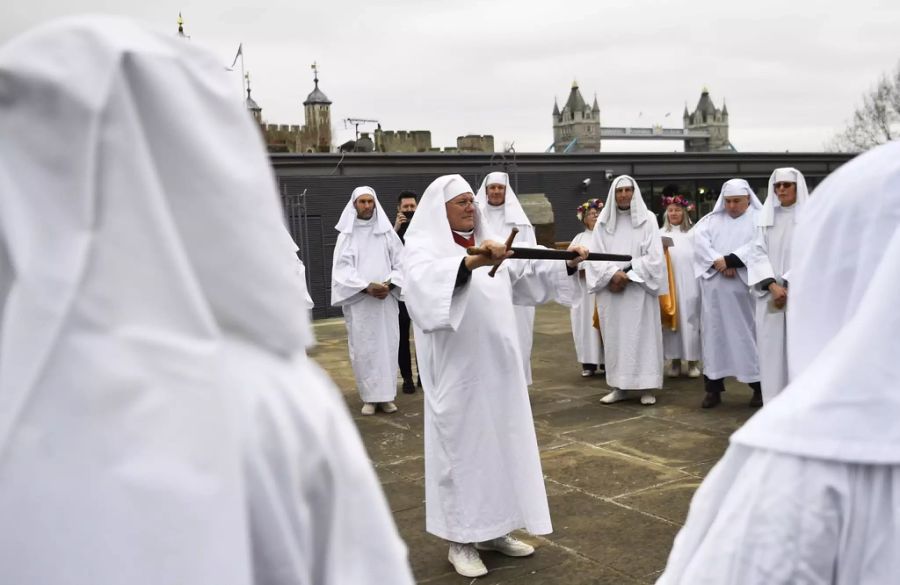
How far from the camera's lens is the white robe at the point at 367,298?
360 inches

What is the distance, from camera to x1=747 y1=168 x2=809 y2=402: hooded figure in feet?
25.8

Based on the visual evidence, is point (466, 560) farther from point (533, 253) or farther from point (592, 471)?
point (592, 471)

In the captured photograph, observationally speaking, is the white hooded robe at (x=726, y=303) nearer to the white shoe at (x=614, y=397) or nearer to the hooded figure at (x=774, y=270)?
the hooded figure at (x=774, y=270)

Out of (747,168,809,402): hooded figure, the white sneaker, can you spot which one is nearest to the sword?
(747,168,809,402): hooded figure

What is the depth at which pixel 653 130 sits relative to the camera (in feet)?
184

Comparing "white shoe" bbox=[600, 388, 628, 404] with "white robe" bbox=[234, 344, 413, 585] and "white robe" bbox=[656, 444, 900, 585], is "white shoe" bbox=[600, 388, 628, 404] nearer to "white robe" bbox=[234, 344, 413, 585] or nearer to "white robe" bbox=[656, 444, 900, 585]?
"white robe" bbox=[656, 444, 900, 585]

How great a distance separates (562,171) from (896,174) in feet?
71.4

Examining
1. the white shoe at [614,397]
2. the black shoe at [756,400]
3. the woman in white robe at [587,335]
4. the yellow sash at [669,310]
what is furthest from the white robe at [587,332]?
the black shoe at [756,400]

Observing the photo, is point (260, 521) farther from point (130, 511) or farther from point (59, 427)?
point (59, 427)

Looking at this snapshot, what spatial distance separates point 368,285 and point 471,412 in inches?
180

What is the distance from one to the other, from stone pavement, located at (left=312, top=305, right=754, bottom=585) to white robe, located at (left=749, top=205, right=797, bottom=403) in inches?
19.2

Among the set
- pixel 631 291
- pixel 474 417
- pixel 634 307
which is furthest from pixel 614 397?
pixel 474 417

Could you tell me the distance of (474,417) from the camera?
4.82 metres

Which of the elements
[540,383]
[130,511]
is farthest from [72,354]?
[540,383]
